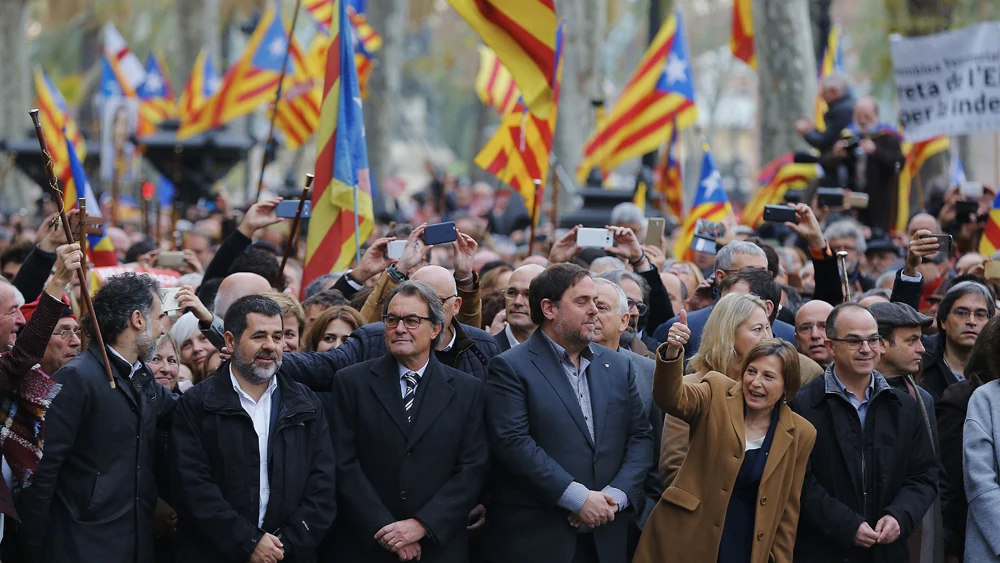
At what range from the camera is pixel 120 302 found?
6082mm

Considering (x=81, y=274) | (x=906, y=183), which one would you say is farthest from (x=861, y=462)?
(x=906, y=183)

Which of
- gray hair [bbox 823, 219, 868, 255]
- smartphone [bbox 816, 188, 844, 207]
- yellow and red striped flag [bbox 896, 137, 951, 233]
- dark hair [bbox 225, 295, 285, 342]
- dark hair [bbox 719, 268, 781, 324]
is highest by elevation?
dark hair [bbox 225, 295, 285, 342]

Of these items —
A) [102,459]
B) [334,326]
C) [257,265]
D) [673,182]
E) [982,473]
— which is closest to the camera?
[102,459]

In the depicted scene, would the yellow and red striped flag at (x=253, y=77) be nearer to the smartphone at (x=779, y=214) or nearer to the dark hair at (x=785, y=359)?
the smartphone at (x=779, y=214)

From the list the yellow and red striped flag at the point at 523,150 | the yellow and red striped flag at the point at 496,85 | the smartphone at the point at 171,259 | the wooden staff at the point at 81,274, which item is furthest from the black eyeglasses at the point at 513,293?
the yellow and red striped flag at the point at 496,85

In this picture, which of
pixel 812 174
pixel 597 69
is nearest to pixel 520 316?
pixel 812 174

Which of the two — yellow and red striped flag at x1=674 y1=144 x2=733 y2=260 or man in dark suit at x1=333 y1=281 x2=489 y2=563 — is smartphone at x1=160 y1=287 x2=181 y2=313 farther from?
yellow and red striped flag at x1=674 y1=144 x2=733 y2=260

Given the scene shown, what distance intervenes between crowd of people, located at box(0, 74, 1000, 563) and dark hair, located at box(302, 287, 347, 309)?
2.29 feet

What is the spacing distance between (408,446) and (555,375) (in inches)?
28.1

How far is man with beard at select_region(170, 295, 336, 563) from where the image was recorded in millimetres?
5863

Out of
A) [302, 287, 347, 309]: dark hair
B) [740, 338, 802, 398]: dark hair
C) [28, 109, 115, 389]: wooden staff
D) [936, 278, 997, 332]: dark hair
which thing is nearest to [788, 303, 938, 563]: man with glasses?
[740, 338, 802, 398]: dark hair

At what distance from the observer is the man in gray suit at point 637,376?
6582 millimetres

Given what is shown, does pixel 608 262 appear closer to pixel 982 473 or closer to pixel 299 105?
pixel 982 473

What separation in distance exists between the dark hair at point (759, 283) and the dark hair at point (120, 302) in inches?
116
